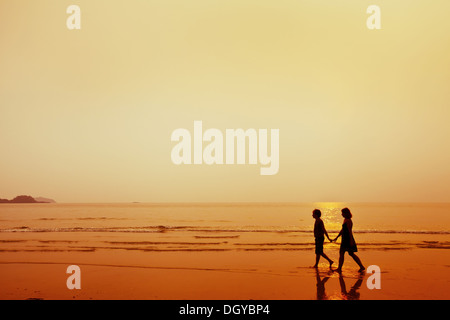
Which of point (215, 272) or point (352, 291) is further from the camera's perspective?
point (215, 272)

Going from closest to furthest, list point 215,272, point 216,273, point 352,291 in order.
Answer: point 352,291 < point 216,273 < point 215,272

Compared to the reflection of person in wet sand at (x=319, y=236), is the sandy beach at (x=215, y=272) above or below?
below

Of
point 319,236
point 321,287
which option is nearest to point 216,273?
point 321,287

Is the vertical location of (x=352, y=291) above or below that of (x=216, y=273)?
above

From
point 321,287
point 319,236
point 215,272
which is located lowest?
point 215,272

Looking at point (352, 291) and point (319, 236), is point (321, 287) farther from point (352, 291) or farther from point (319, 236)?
point (319, 236)

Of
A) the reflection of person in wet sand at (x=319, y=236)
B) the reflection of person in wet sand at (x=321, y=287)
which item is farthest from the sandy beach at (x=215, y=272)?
the reflection of person in wet sand at (x=319, y=236)

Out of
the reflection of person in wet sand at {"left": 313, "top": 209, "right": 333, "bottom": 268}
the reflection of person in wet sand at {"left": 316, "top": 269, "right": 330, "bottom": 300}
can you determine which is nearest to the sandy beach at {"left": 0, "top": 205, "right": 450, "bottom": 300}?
the reflection of person in wet sand at {"left": 316, "top": 269, "right": 330, "bottom": 300}

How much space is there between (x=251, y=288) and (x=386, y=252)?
898 centimetres

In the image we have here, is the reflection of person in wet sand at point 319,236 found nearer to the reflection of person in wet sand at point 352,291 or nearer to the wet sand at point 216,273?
the wet sand at point 216,273

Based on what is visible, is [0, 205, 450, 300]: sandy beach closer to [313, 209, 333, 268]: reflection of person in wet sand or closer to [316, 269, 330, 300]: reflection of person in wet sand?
[316, 269, 330, 300]: reflection of person in wet sand

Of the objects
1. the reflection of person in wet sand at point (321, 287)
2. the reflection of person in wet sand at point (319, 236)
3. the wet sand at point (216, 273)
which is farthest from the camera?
the reflection of person in wet sand at point (319, 236)
